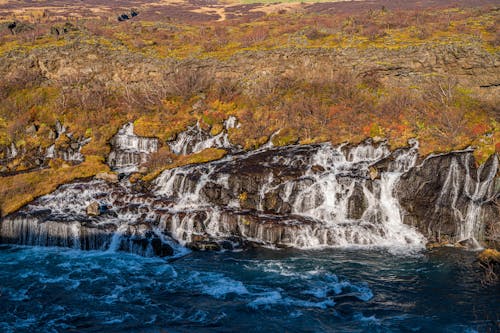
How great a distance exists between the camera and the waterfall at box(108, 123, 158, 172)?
123 ft

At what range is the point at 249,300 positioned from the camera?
62.6ft

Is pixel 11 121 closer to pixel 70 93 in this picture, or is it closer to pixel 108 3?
pixel 70 93

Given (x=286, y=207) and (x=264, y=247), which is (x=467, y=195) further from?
(x=264, y=247)

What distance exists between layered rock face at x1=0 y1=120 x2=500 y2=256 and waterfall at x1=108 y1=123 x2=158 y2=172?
18.6ft

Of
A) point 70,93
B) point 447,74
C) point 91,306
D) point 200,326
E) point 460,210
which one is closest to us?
point 200,326

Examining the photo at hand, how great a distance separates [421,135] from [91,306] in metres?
25.9

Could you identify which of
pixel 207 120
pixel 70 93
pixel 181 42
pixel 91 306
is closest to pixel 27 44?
pixel 70 93

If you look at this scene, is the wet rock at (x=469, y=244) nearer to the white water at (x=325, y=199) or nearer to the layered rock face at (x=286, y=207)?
the layered rock face at (x=286, y=207)

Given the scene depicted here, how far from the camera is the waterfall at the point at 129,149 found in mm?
37500

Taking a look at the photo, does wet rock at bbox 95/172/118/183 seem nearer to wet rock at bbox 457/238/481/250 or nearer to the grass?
the grass

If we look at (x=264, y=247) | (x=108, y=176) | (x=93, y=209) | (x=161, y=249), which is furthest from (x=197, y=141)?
(x=264, y=247)

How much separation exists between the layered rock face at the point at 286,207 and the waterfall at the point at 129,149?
18.6 feet

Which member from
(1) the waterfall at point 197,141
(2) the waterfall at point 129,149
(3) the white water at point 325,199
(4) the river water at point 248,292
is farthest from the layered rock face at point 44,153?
(4) the river water at point 248,292

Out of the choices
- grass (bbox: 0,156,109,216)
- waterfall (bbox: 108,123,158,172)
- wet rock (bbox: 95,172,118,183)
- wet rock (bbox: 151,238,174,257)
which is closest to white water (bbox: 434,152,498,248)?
wet rock (bbox: 151,238,174,257)
